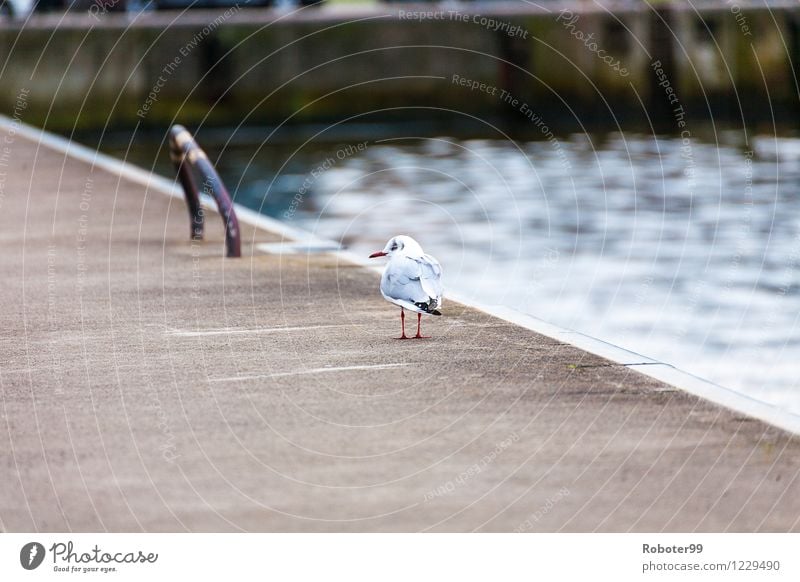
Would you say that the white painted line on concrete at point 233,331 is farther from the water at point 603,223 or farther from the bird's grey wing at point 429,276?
the water at point 603,223

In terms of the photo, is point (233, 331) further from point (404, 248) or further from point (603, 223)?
point (603, 223)

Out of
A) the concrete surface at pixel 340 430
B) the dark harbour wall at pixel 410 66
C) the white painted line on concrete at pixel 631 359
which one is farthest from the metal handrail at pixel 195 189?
the dark harbour wall at pixel 410 66

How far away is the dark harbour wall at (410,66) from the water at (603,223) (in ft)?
11.6

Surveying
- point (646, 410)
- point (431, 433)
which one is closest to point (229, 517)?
point (431, 433)

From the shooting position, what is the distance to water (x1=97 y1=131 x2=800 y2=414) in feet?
39.3

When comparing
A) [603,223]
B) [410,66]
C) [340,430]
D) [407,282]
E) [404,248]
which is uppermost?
[410,66]

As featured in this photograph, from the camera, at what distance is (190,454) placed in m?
7.27

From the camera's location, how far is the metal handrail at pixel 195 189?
13.4 metres

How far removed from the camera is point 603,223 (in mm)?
18188

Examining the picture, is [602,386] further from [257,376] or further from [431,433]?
[257,376]

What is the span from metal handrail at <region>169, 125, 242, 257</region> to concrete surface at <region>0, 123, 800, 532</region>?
1.78 m

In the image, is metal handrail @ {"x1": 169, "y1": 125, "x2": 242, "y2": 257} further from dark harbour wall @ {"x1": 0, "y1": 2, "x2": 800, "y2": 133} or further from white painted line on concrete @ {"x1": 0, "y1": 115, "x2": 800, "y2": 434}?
dark harbour wall @ {"x1": 0, "y1": 2, "x2": 800, "y2": 133}

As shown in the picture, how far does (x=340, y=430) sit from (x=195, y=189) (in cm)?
771

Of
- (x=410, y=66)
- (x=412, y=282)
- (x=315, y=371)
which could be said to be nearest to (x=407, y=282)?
(x=412, y=282)
